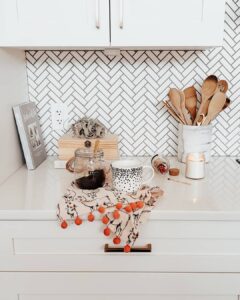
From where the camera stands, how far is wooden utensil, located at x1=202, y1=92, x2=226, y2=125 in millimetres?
1378

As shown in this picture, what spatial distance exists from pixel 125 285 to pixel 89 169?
1.34 feet

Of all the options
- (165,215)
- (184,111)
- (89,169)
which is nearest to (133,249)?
(165,215)

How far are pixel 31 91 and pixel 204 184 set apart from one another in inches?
35.5

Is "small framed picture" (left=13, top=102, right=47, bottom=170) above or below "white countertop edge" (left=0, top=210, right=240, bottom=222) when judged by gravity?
above

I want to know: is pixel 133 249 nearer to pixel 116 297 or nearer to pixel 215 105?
pixel 116 297

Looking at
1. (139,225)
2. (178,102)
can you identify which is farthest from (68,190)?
(178,102)

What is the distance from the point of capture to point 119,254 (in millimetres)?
1062

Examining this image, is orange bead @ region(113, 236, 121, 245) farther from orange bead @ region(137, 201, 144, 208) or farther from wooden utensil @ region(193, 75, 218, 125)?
wooden utensil @ region(193, 75, 218, 125)

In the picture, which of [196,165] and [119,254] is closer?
[119,254]

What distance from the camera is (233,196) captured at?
113cm
